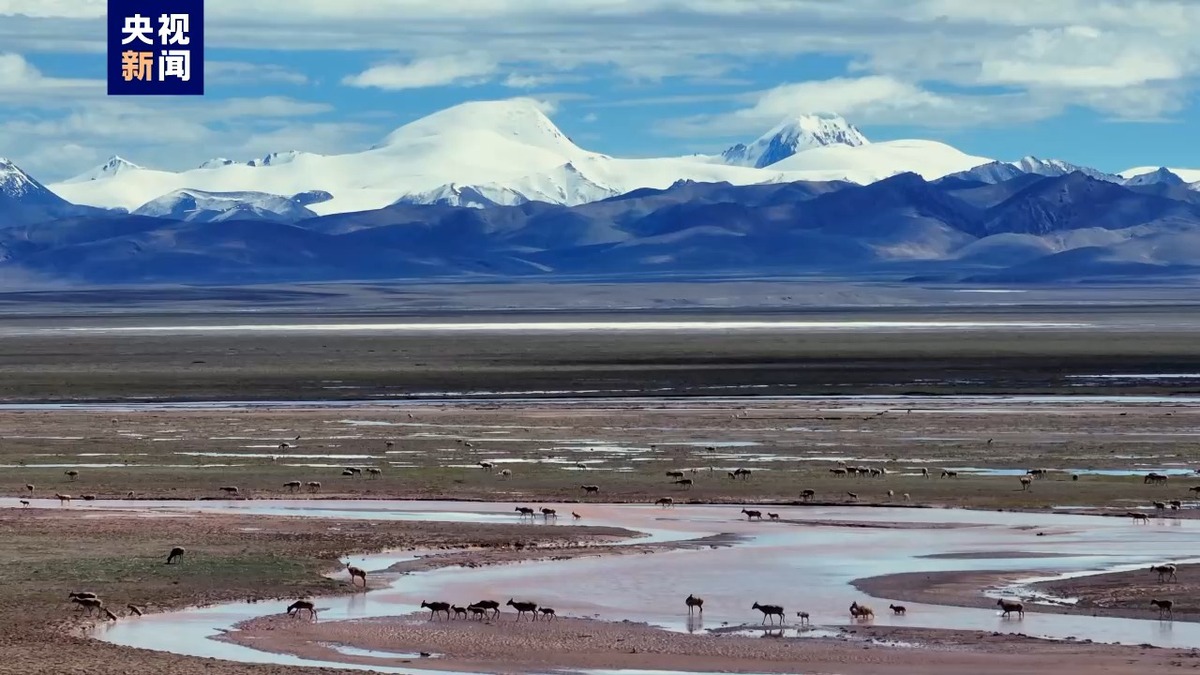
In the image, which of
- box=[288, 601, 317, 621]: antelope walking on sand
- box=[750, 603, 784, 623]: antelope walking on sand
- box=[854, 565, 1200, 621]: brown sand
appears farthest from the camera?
box=[854, 565, 1200, 621]: brown sand

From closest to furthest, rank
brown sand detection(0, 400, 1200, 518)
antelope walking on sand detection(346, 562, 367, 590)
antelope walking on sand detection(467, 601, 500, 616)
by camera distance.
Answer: antelope walking on sand detection(467, 601, 500, 616) < antelope walking on sand detection(346, 562, 367, 590) < brown sand detection(0, 400, 1200, 518)

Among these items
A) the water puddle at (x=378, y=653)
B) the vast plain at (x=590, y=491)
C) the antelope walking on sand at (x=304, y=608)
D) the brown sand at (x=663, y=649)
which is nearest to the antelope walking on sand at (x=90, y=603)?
the vast plain at (x=590, y=491)

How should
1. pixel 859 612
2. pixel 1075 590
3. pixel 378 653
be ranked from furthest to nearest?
pixel 1075 590, pixel 859 612, pixel 378 653

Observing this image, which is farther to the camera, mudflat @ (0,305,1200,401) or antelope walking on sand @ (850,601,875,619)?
mudflat @ (0,305,1200,401)

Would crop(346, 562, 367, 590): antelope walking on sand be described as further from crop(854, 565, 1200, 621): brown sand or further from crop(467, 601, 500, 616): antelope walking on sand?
→ crop(854, 565, 1200, 621): brown sand

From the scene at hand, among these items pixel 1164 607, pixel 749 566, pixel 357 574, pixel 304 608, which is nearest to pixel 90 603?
pixel 304 608

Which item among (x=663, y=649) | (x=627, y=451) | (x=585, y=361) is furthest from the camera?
(x=585, y=361)

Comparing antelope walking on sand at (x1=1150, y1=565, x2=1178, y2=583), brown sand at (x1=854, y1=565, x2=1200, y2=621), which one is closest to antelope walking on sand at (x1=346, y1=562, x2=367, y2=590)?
brown sand at (x1=854, y1=565, x2=1200, y2=621)

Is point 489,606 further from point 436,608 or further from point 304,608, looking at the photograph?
point 304,608
